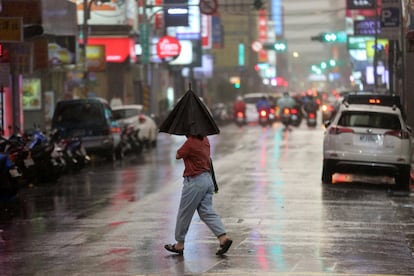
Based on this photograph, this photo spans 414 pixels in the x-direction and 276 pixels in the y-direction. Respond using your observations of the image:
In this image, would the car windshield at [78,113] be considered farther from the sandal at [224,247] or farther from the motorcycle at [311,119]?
the motorcycle at [311,119]

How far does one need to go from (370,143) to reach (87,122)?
33.6ft

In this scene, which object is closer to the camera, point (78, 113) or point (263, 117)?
point (78, 113)

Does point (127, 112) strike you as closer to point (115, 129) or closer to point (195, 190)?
point (115, 129)

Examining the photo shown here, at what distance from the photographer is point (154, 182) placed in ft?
65.6

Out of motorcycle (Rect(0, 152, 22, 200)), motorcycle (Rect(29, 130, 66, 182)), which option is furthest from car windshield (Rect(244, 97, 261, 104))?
motorcycle (Rect(0, 152, 22, 200))

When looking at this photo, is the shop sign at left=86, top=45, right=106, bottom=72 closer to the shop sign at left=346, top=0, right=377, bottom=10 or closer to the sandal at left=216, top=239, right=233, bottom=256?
the shop sign at left=346, top=0, right=377, bottom=10

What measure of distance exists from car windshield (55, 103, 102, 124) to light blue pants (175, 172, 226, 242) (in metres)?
16.0

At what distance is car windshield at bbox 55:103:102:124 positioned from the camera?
26.3m

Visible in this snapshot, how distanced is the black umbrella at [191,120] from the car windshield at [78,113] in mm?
15875

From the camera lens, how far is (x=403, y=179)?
19.1 metres

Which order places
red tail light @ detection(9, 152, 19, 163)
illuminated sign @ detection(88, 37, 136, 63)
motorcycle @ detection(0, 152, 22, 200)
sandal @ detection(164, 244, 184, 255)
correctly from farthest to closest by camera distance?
1. illuminated sign @ detection(88, 37, 136, 63)
2. red tail light @ detection(9, 152, 19, 163)
3. motorcycle @ detection(0, 152, 22, 200)
4. sandal @ detection(164, 244, 184, 255)

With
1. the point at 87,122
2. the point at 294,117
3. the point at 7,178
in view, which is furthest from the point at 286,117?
the point at 7,178

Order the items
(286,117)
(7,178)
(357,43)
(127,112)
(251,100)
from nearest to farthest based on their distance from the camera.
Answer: (7,178), (127,112), (286,117), (251,100), (357,43)

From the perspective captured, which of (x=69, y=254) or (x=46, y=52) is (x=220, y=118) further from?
(x=69, y=254)
